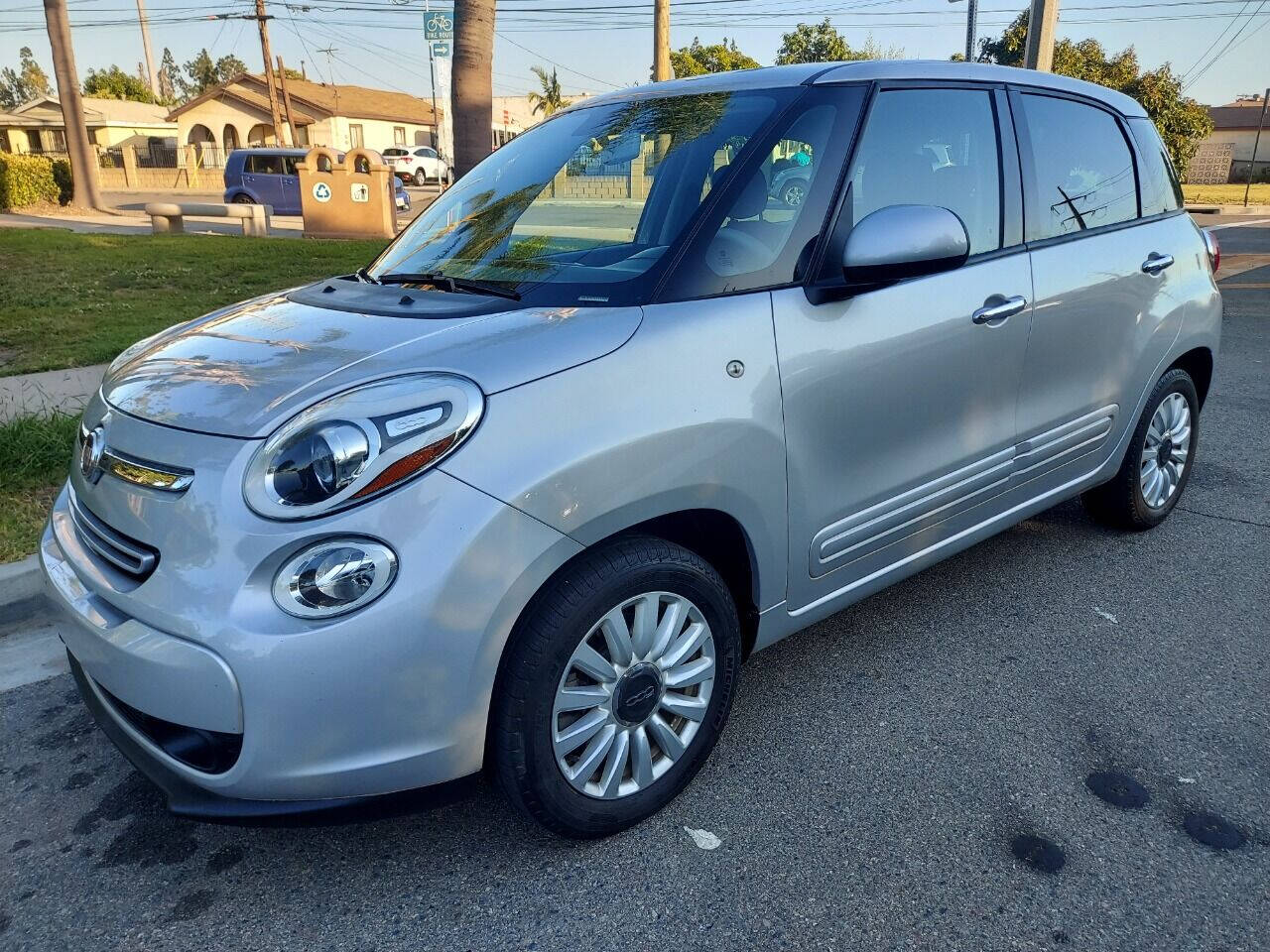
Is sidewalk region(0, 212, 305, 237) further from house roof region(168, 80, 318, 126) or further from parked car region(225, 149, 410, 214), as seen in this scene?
house roof region(168, 80, 318, 126)

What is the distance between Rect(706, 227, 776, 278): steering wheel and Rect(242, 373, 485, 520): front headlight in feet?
2.57

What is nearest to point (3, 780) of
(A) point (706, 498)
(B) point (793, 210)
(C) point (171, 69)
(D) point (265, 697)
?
(D) point (265, 697)

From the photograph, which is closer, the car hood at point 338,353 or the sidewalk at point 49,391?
the car hood at point 338,353

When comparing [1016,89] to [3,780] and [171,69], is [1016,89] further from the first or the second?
[171,69]

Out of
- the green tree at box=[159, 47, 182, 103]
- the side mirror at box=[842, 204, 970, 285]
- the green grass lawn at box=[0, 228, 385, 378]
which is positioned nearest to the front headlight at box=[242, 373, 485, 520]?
the side mirror at box=[842, 204, 970, 285]

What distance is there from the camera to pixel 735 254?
259cm

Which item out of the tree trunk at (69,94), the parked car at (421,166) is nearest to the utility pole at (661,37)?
the tree trunk at (69,94)

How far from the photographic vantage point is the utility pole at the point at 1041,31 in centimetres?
1129

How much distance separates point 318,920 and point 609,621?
0.92 metres

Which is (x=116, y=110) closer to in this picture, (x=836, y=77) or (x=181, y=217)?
(x=181, y=217)

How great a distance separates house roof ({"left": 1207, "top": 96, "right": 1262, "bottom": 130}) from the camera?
65.9m

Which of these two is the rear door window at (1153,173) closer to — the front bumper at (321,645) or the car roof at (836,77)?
the car roof at (836,77)

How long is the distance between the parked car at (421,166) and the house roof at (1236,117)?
168 feet

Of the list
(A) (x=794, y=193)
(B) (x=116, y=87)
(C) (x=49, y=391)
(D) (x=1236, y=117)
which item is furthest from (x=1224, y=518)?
(B) (x=116, y=87)
